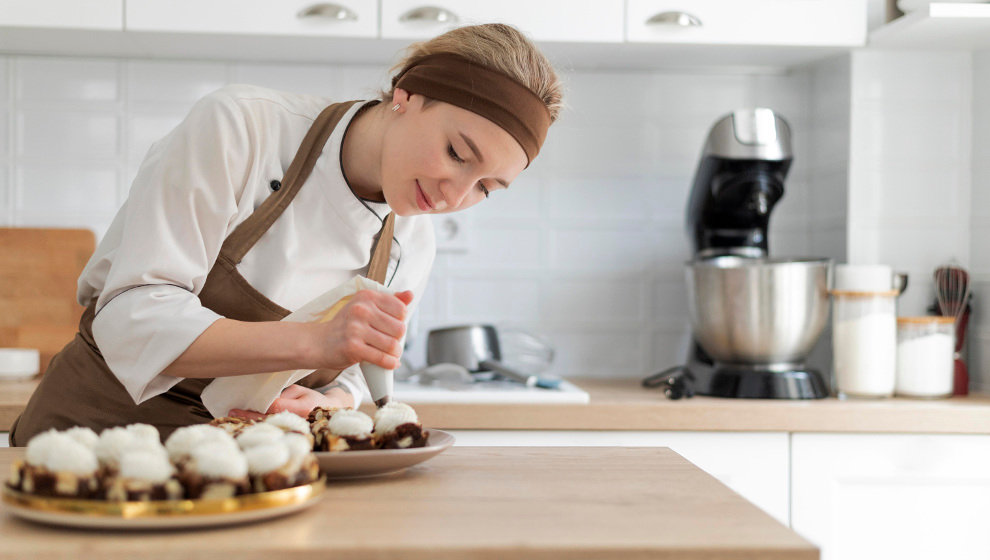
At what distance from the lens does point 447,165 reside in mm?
1068

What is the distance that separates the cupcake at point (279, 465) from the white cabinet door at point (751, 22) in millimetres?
1475

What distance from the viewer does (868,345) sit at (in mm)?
1836

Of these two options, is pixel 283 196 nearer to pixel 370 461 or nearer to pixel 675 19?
pixel 370 461

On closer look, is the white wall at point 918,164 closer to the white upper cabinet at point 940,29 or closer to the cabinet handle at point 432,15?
the white upper cabinet at point 940,29

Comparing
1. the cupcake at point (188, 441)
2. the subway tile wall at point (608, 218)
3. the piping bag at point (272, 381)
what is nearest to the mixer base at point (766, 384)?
the subway tile wall at point (608, 218)

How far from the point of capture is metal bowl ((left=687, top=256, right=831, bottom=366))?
179 centimetres

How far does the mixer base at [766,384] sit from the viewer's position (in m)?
1.77

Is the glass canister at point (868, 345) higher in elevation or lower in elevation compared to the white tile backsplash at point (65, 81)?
lower

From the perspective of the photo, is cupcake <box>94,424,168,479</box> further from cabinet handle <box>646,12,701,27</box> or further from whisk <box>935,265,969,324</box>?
whisk <box>935,265,969,324</box>

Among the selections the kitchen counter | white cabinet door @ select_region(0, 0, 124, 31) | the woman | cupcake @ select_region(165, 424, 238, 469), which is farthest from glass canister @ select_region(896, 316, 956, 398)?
white cabinet door @ select_region(0, 0, 124, 31)

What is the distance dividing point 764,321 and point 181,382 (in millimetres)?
1093

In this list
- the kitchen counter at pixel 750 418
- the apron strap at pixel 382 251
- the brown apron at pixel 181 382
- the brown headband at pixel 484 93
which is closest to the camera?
the brown headband at pixel 484 93

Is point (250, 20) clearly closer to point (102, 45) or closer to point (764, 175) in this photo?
point (102, 45)

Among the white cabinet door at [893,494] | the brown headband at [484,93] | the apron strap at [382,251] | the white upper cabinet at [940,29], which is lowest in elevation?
the white cabinet door at [893,494]
